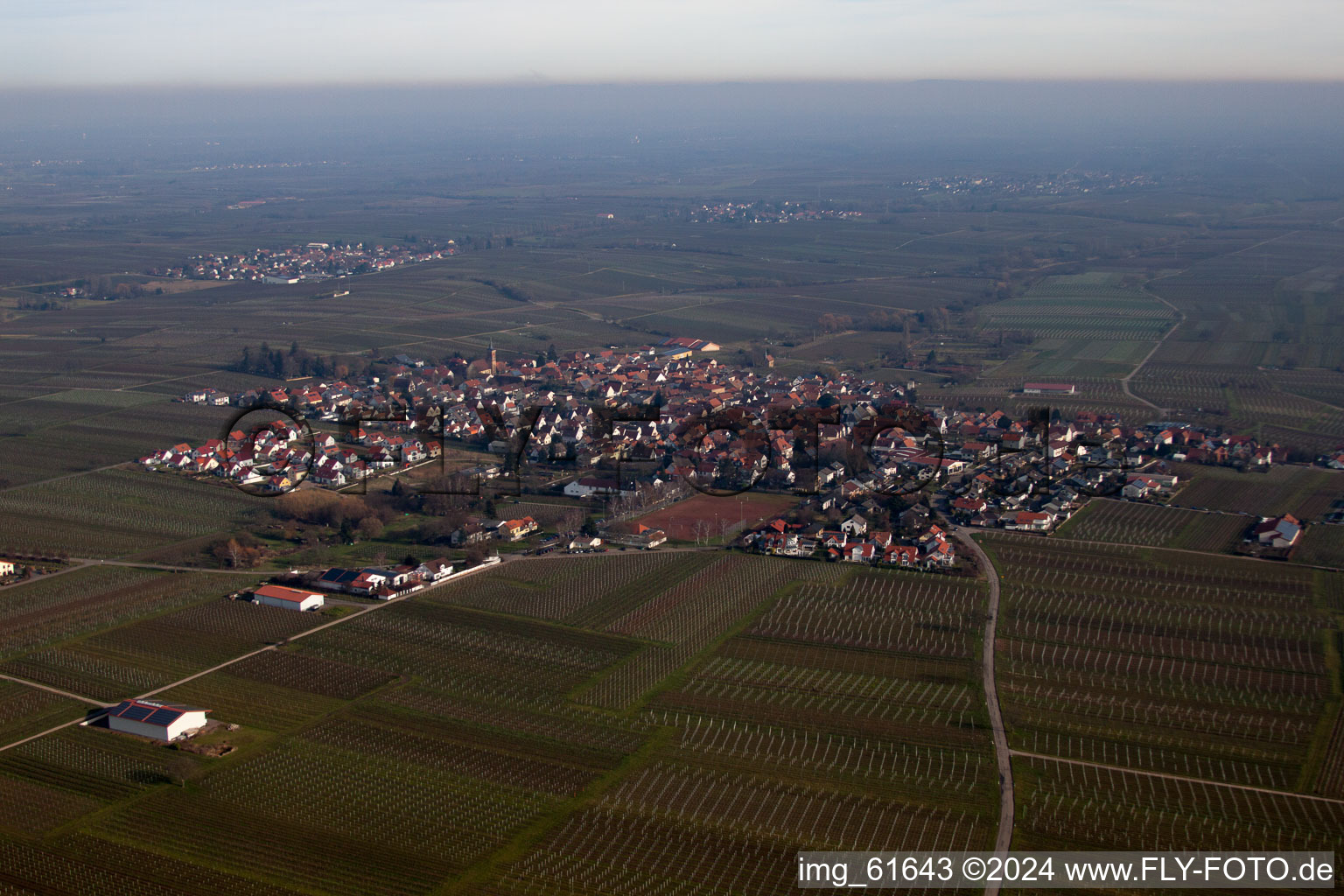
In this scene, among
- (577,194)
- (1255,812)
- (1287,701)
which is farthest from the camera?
(577,194)

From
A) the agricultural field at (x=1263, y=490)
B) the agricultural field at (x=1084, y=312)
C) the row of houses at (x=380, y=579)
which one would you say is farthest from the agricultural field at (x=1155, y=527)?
the agricultural field at (x=1084, y=312)

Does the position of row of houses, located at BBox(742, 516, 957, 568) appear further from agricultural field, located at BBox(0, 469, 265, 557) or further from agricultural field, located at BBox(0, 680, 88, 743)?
agricultural field, located at BBox(0, 680, 88, 743)

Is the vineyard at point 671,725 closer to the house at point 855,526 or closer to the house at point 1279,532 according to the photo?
the house at point 1279,532

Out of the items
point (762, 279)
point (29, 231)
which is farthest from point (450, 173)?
point (762, 279)

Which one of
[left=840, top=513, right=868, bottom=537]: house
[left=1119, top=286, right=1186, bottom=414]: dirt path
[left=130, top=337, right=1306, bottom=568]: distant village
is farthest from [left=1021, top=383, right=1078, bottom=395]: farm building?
[left=840, top=513, right=868, bottom=537]: house

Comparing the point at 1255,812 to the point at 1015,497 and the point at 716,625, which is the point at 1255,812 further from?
the point at 1015,497
